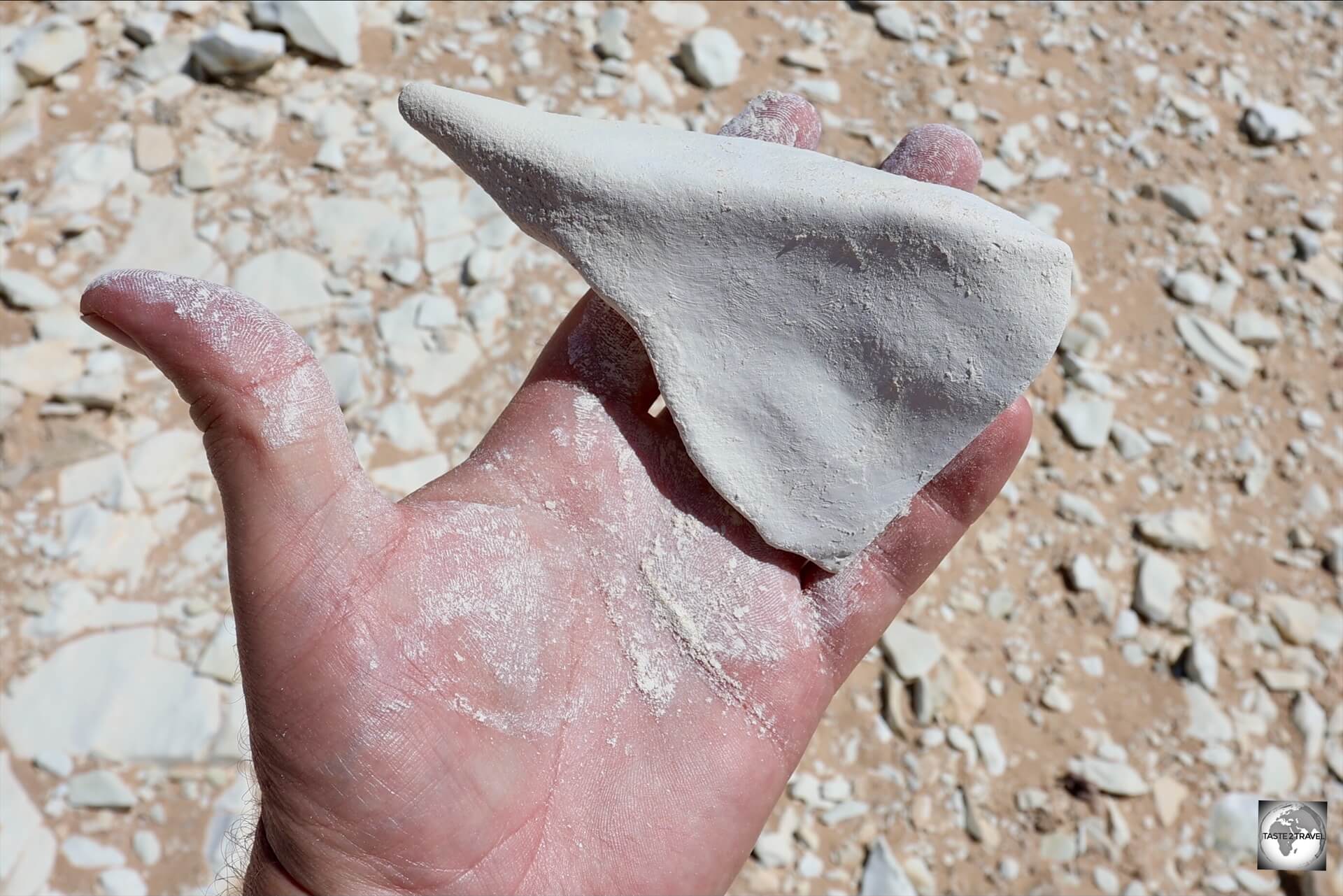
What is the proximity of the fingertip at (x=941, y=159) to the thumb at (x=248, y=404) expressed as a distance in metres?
1.02

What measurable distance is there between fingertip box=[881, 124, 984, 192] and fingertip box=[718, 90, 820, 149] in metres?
0.16

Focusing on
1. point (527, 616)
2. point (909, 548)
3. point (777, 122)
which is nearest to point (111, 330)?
point (527, 616)

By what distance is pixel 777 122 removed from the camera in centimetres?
176

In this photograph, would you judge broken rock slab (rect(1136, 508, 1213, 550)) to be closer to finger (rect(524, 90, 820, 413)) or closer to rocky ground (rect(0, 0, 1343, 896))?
rocky ground (rect(0, 0, 1343, 896))

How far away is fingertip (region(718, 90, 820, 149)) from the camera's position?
5.72 ft

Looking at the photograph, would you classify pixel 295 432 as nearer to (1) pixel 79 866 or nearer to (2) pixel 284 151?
(1) pixel 79 866

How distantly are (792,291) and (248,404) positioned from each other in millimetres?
760

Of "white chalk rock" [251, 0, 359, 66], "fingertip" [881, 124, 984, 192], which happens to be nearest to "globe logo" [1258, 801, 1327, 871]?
"fingertip" [881, 124, 984, 192]

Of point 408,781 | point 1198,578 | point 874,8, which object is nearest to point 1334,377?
point 1198,578

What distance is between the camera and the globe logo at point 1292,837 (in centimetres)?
210

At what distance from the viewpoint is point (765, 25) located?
310cm

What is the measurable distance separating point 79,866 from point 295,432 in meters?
1.19

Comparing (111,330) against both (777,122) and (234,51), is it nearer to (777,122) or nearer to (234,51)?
(777,122)

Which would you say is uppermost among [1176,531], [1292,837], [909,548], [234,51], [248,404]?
[248,404]
